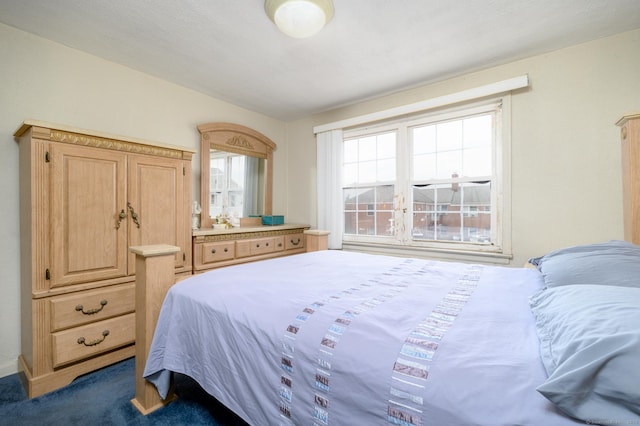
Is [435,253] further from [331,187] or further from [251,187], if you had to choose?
[251,187]

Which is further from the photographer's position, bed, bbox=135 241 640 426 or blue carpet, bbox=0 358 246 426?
blue carpet, bbox=0 358 246 426

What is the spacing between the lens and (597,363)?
1.87ft

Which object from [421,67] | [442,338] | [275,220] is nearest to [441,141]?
[421,67]

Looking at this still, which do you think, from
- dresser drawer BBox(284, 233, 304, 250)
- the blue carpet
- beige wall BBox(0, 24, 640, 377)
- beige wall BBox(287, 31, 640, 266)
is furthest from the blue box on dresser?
beige wall BBox(287, 31, 640, 266)

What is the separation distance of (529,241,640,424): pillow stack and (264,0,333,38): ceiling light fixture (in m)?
1.88

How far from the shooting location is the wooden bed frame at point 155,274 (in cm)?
148

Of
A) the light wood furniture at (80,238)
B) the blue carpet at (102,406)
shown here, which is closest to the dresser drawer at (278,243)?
the light wood furniture at (80,238)

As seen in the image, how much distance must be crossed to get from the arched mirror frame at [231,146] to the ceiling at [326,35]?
1.78 ft

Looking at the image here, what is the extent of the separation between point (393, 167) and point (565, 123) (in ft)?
5.09

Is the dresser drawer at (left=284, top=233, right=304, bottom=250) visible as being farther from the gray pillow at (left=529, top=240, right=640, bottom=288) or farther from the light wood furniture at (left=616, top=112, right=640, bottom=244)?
the light wood furniture at (left=616, top=112, right=640, bottom=244)

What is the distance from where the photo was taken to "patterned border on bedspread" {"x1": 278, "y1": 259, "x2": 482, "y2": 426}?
0.72m

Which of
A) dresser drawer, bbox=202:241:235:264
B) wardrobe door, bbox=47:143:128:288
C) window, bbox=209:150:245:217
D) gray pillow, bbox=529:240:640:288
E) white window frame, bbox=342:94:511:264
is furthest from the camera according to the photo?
window, bbox=209:150:245:217

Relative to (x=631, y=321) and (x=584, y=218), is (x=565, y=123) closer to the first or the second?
(x=584, y=218)

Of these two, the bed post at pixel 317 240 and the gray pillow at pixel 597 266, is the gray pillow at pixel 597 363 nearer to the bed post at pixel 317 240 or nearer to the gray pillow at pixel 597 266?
the gray pillow at pixel 597 266
